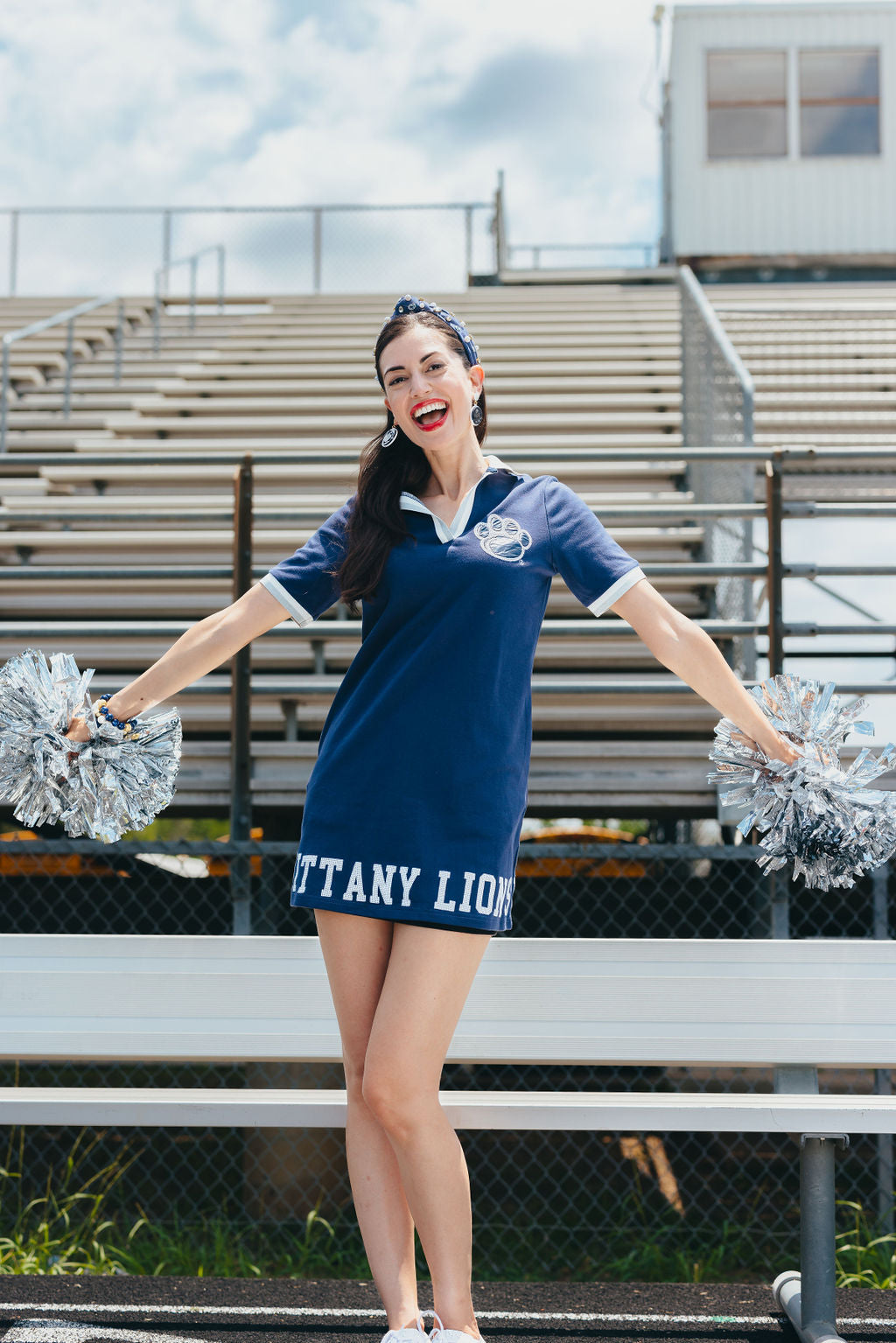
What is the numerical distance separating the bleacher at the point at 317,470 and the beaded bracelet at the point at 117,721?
→ 7.18 ft

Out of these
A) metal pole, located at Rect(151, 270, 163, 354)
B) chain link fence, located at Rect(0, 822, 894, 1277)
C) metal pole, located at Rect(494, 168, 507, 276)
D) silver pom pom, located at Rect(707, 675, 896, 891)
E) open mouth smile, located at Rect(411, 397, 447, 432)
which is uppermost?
metal pole, located at Rect(494, 168, 507, 276)

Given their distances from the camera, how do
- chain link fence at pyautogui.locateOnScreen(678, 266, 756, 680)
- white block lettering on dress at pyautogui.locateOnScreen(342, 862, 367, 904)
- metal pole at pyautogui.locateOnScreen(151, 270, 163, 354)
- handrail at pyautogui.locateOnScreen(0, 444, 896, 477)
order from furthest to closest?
metal pole at pyautogui.locateOnScreen(151, 270, 163, 354) < chain link fence at pyautogui.locateOnScreen(678, 266, 756, 680) < handrail at pyautogui.locateOnScreen(0, 444, 896, 477) < white block lettering on dress at pyautogui.locateOnScreen(342, 862, 367, 904)

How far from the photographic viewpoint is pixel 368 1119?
6.55ft

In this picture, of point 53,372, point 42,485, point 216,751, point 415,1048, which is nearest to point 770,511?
point 216,751

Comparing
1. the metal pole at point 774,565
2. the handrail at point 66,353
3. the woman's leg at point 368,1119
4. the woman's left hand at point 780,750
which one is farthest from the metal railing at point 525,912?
the handrail at point 66,353

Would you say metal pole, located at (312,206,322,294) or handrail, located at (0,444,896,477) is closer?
handrail, located at (0,444,896,477)

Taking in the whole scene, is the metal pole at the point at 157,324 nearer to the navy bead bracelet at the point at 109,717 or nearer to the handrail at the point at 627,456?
the handrail at the point at 627,456

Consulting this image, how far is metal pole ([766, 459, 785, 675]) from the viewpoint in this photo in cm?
415

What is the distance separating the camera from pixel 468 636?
1.95 meters

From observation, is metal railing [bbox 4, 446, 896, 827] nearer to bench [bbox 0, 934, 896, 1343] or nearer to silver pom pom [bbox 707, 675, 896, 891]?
bench [bbox 0, 934, 896, 1343]

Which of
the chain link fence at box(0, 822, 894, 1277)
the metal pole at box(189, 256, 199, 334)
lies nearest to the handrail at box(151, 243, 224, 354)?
the metal pole at box(189, 256, 199, 334)

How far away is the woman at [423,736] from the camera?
1.90 m

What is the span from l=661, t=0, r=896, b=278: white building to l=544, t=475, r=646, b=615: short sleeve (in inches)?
453

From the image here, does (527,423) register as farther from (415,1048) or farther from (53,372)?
(415,1048)
